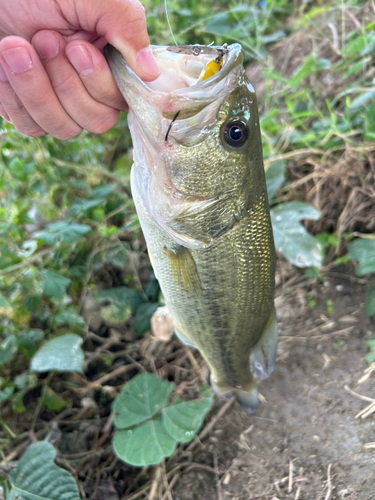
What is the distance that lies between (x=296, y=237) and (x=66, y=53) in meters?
1.52

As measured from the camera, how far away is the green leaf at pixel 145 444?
1768 millimetres

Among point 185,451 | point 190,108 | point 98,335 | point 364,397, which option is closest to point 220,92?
point 190,108

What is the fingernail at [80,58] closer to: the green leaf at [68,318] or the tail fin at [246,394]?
the green leaf at [68,318]

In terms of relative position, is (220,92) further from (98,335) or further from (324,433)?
(98,335)

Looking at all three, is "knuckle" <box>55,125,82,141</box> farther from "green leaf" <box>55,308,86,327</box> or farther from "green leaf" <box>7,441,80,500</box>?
"green leaf" <box>7,441,80,500</box>

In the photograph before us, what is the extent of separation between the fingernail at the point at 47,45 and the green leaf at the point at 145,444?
5.82 feet

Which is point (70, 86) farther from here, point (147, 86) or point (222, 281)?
point (222, 281)

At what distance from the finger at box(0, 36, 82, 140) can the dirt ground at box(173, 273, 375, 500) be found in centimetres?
184

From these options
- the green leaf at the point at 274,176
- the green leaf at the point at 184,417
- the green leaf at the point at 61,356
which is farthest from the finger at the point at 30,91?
the green leaf at the point at 184,417

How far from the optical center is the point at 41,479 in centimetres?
171

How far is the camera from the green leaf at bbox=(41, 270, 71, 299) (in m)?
2.16

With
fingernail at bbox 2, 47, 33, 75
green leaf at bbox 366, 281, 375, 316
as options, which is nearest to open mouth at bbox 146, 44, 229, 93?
fingernail at bbox 2, 47, 33, 75

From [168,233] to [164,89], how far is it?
1.72 ft

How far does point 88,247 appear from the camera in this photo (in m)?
2.90
